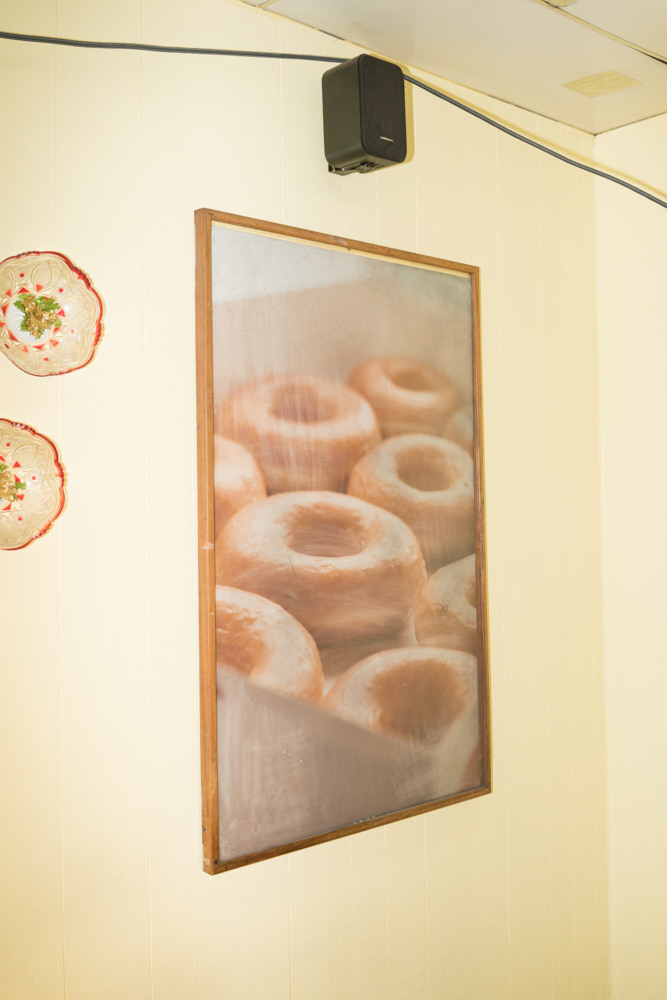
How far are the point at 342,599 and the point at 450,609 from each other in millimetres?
347

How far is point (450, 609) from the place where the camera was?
84.5 inches

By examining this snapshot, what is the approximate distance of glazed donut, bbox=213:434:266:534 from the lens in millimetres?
1738

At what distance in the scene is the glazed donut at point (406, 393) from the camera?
2.00m

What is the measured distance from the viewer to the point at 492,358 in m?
2.31

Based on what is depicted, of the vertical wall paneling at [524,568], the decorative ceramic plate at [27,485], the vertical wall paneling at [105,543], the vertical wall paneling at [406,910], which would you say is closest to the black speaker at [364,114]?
the vertical wall paneling at [105,543]

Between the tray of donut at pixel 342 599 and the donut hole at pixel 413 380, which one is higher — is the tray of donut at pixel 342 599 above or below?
below

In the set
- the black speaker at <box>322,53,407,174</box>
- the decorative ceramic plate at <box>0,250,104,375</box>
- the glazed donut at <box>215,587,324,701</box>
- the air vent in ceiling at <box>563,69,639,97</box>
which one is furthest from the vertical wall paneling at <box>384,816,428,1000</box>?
the air vent in ceiling at <box>563,69,639,97</box>

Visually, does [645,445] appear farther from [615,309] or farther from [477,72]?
[477,72]

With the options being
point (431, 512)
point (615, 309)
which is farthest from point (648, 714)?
point (615, 309)

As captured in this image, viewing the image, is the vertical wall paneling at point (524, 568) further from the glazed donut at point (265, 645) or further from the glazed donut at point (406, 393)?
the glazed donut at point (265, 645)

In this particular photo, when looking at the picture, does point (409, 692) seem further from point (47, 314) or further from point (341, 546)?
point (47, 314)

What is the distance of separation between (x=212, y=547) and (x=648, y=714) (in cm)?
145

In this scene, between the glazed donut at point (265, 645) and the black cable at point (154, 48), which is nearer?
the black cable at point (154, 48)

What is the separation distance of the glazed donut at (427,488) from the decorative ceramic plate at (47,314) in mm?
658
